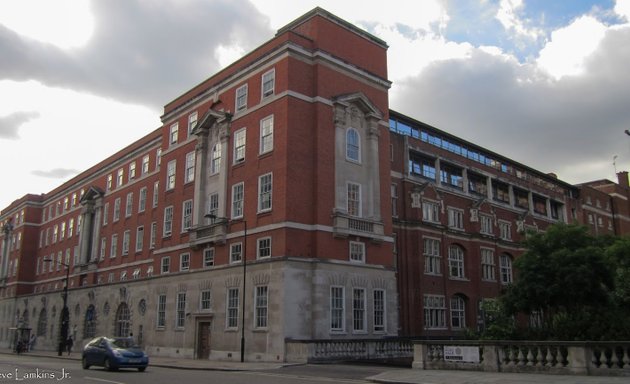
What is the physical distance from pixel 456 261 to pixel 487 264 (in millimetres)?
5437

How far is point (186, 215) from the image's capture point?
1718 inches

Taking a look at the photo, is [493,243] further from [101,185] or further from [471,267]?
[101,185]

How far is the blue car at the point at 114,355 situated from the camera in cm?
2502

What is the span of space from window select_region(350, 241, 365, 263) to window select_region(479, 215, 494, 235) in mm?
25294

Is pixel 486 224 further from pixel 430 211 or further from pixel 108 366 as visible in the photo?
pixel 108 366

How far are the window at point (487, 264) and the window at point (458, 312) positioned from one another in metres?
4.32

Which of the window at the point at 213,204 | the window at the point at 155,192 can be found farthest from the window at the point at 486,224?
the window at the point at 155,192

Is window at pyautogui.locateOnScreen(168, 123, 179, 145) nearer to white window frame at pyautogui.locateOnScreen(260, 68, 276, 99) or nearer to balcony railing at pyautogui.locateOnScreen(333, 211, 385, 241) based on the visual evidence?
white window frame at pyautogui.locateOnScreen(260, 68, 276, 99)

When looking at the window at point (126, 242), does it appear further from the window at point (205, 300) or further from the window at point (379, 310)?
the window at point (379, 310)

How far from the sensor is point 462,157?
5841cm

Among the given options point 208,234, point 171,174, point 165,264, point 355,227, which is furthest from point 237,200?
point 171,174

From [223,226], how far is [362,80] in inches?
555

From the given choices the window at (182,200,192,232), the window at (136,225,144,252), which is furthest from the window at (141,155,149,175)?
the window at (182,200,192,232)

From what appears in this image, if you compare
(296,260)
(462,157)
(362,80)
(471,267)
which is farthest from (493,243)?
(296,260)
